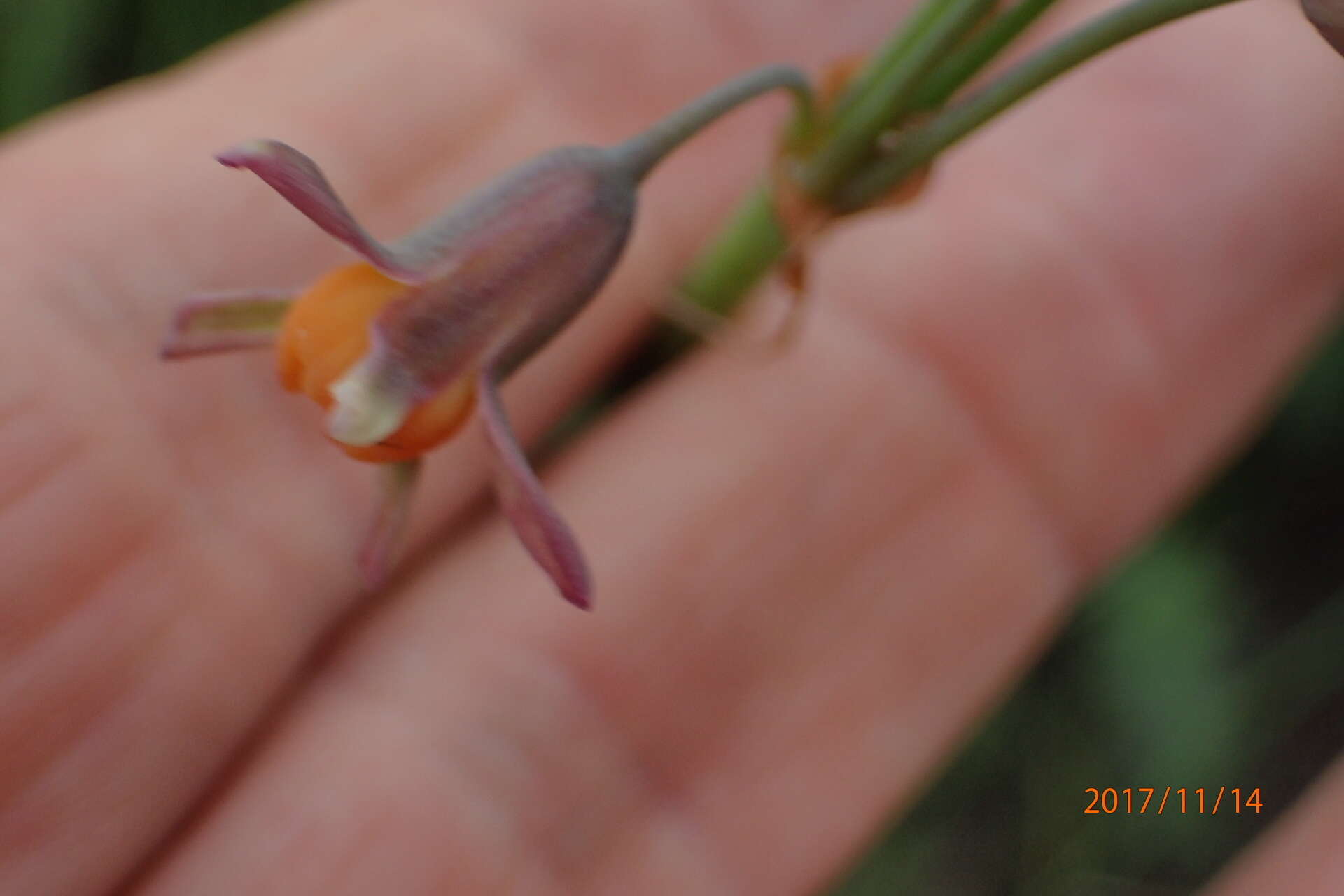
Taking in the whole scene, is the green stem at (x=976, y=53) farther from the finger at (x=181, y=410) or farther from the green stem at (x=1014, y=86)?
the finger at (x=181, y=410)

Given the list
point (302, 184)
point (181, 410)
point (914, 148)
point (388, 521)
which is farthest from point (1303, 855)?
point (181, 410)

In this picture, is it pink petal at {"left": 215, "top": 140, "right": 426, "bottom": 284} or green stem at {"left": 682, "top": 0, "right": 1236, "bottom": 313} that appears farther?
green stem at {"left": 682, "top": 0, "right": 1236, "bottom": 313}

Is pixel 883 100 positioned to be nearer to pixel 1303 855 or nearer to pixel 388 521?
pixel 388 521

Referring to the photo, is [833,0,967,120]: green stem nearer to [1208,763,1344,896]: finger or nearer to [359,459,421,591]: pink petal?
[359,459,421,591]: pink petal
